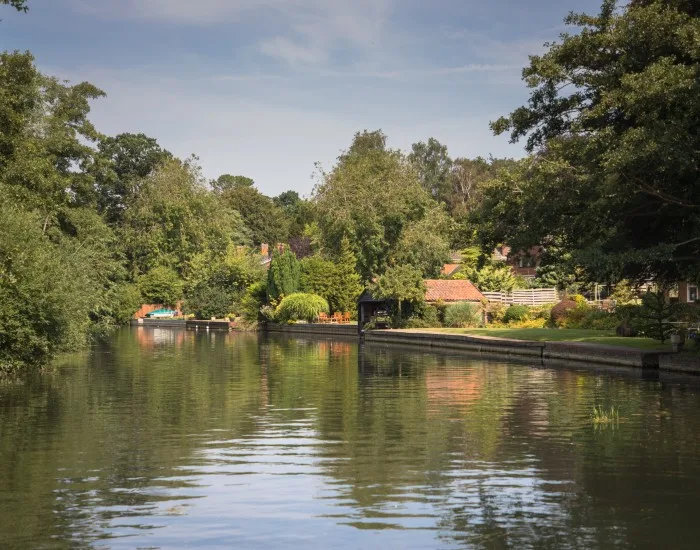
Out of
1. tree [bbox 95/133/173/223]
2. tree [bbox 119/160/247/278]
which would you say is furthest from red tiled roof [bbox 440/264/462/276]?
tree [bbox 95/133/173/223]

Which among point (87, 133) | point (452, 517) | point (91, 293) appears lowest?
point (452, 517)

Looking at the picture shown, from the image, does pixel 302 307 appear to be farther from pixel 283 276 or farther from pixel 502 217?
pixel 502 217

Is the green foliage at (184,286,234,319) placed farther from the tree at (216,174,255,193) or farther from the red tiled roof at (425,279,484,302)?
the tree at (216,174,255,193)

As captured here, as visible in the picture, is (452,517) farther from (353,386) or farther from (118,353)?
(118,353)

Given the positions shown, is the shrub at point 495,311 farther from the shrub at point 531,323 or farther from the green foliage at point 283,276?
the green foliage at point 283,276

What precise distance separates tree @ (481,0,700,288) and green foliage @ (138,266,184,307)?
73018mm

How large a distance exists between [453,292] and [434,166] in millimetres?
70908

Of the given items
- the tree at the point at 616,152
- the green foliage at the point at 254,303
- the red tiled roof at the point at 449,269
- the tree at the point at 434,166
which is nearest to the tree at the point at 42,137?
the tree at the point at 616,152

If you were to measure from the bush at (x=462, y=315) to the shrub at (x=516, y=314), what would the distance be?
1.85 metres

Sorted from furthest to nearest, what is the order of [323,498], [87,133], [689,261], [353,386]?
[87,133]
[689,261]
[353,386]
[323,498]

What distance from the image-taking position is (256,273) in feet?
305

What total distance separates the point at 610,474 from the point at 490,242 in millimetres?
23844

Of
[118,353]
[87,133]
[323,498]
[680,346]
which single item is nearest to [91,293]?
[118,353]

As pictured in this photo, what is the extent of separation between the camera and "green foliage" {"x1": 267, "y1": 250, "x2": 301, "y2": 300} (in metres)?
79.6
